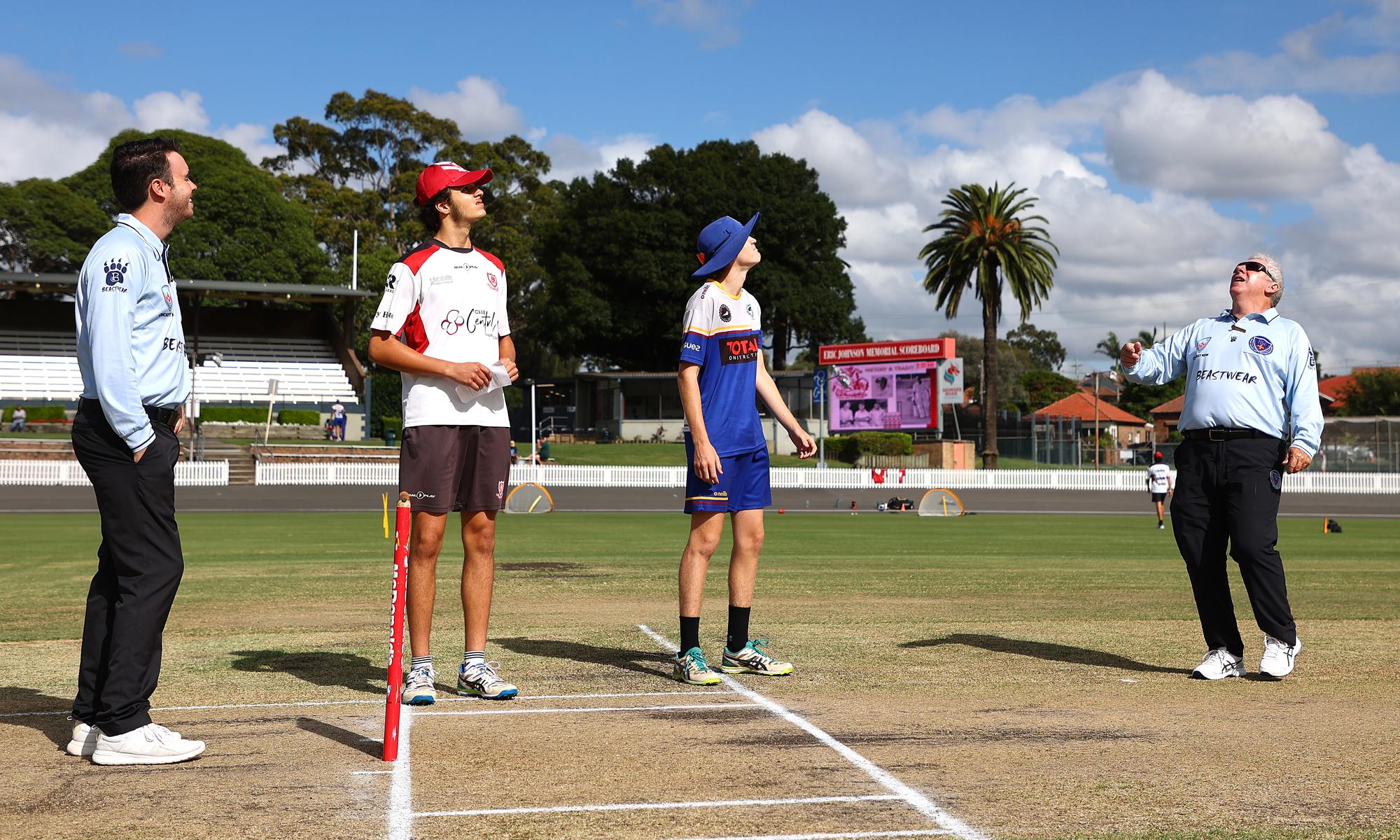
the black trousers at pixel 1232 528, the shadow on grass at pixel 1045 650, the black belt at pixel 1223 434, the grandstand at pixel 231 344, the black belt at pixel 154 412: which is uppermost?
the grandstand at pixel 231 344

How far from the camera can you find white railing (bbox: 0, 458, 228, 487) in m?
39.0

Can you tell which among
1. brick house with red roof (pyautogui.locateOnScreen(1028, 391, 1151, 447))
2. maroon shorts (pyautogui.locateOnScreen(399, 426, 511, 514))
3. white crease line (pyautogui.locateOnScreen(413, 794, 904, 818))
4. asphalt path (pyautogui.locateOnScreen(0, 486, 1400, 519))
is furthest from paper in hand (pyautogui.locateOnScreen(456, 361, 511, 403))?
brick house with red roof (pyautogui.locateOnScreen(1028, 391, 1151, 447))

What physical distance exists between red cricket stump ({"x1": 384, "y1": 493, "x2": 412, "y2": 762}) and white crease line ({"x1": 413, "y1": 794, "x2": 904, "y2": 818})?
74 cm

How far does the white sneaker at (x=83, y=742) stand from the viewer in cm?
455

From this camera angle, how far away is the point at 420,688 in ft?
18.1

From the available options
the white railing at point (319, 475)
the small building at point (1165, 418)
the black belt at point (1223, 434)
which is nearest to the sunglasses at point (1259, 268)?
the black belt at point (1223, 434)

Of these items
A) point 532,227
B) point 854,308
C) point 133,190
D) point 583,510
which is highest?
point 532,227

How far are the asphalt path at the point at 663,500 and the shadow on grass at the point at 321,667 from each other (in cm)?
2560

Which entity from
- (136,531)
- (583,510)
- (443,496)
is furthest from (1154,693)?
(583,510)

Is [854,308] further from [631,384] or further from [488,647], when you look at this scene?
[488,647]

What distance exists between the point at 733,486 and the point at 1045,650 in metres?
2.31

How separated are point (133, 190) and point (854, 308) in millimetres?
75136

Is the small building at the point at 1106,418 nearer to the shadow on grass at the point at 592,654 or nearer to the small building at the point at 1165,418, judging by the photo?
the small building at the point at 1165,418

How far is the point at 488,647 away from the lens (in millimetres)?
7230
